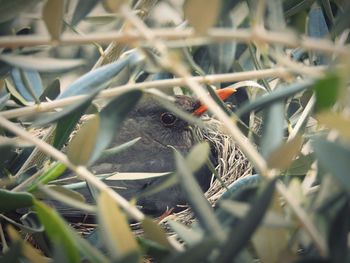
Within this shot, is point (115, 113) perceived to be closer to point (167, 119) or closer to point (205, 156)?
point (205, 156)

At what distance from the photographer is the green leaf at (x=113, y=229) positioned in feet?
1.94

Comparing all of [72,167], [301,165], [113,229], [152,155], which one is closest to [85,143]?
[72,167]

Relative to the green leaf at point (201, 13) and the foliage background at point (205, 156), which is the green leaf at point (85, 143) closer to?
the foliage background at point (205, 156)

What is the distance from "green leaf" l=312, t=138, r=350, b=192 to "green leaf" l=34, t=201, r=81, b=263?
10.5 inches

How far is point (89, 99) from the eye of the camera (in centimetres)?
73

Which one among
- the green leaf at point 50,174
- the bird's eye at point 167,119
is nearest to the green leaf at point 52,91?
the green leaf at point 50,174

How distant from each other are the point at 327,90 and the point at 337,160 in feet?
0.19

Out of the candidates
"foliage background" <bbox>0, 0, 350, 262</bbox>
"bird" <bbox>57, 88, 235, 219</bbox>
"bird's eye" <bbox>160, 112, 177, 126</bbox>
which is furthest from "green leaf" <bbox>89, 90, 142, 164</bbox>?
"bird's eye" <bbox>160, 112, 177, 126</bbox>

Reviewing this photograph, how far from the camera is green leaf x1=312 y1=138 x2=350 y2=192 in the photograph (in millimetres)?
525

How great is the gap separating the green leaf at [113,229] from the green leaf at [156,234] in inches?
3.1

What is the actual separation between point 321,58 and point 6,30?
0.81 meters

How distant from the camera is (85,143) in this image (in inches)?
27.6

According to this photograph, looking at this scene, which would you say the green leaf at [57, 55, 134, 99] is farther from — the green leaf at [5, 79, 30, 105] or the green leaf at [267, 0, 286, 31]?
the green leaf at [5, 79, 30, 105]

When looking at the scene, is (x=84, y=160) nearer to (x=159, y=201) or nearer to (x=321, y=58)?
(x=321, y=58)
